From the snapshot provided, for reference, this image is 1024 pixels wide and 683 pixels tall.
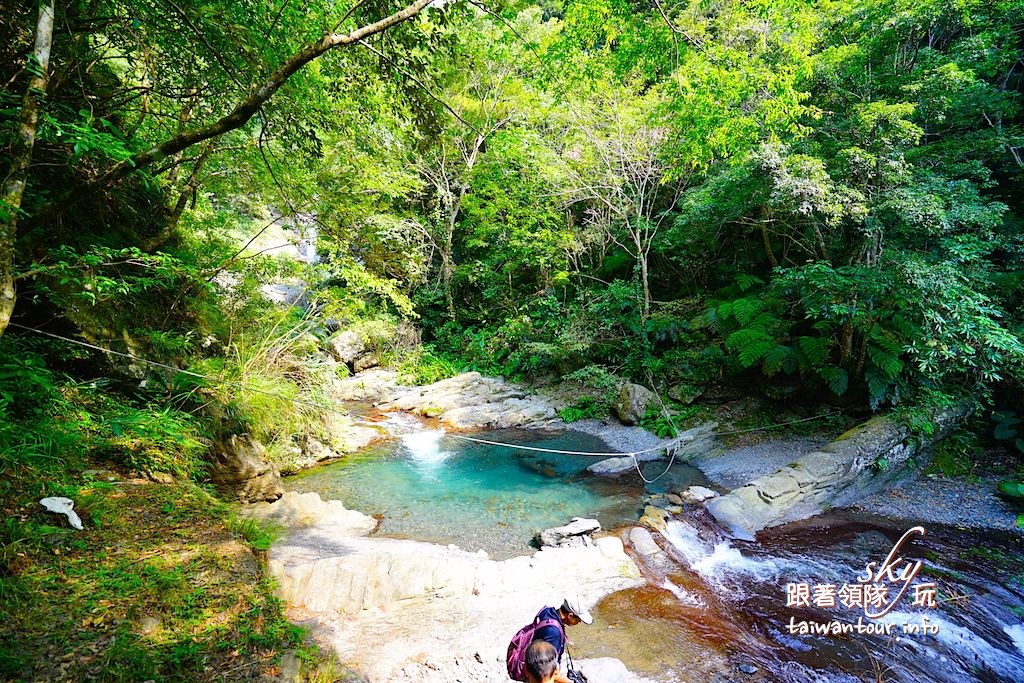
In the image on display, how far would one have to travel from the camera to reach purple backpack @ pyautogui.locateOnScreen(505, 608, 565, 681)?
6.19ft

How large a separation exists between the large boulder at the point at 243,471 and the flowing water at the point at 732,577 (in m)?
1.11

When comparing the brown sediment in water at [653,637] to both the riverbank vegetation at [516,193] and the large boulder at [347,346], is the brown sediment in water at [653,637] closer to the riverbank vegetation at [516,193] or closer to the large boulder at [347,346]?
the riverbank vegetation at [516,193]

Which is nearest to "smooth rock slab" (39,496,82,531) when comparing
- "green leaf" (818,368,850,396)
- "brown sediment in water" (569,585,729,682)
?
"brown sediment in water" (569,585,729,682)

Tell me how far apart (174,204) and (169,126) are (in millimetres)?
1130

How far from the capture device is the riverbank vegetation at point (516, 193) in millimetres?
2998

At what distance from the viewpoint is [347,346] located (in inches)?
530

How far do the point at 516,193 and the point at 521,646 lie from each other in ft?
39.3

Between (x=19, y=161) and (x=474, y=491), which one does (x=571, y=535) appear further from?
(x=19, y=161)

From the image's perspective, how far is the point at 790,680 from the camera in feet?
9.70

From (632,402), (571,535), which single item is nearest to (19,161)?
(571,535)

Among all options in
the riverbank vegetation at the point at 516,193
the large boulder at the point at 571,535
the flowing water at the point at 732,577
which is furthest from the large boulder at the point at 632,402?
the large boulder at the point at 571,535

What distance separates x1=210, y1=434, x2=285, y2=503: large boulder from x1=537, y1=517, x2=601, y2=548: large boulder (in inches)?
129

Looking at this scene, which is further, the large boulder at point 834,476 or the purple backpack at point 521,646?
the large boulder at point 834,476

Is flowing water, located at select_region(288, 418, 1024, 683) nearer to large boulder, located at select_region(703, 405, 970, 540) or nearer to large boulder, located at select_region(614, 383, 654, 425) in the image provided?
large boulder, located at select_region(703, 405, 970, 540)
